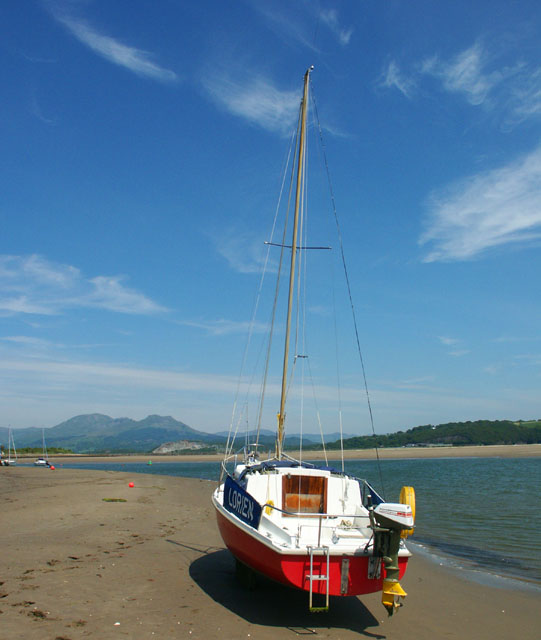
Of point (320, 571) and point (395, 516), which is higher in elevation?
point (395, 516)

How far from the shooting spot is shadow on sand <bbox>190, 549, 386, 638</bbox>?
7801 mm

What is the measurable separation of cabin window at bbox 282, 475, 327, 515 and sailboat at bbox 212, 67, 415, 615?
19 millimetres

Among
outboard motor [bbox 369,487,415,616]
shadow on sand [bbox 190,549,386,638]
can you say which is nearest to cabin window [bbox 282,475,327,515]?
shadow on sand [bbox 190,549,386,638]

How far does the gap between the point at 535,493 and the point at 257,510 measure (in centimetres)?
2496

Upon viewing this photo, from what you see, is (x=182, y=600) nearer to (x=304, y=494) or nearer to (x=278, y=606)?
(x=278, y=606)

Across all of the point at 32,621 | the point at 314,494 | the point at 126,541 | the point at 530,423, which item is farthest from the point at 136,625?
the point at 530,423

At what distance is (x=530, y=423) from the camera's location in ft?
470

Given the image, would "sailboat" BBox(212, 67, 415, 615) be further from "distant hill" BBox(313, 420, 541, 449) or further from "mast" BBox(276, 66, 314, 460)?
"distant hill" BBox(313, 420, 541, 449)

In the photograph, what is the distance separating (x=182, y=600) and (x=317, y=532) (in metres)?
2.62

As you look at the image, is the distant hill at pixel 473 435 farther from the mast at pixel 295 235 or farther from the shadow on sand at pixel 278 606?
the shadow on sand at pixel 278 606

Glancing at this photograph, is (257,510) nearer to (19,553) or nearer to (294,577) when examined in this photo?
(294,577)

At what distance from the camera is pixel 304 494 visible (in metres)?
10.4

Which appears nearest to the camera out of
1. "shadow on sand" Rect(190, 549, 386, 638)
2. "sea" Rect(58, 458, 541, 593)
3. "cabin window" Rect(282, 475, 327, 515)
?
"shadow on sand" Rect(190, 549, 386, 638)

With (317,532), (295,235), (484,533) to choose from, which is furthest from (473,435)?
(317,532)
